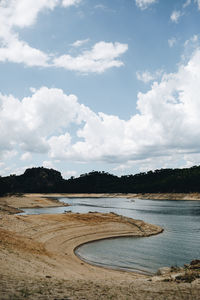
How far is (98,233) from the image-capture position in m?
47.3

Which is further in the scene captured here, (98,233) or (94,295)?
(98,233)

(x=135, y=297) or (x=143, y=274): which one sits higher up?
(x=135, y=297)

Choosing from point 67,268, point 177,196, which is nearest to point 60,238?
point 67,268

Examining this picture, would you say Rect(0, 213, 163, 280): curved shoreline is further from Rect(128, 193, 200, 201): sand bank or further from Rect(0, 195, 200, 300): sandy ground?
Rect(128, 193, 200, 201): sand bank

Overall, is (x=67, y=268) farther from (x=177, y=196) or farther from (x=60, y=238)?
Result: (x=177, y=196)

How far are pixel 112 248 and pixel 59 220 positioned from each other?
55.2ft

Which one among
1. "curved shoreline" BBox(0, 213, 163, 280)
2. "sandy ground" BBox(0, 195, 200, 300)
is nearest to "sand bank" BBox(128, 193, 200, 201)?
"curved shoreline" BBox(0, 213, 163, 280)

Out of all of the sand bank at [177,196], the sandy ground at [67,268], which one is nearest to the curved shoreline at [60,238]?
the sandy ground at [67,268]

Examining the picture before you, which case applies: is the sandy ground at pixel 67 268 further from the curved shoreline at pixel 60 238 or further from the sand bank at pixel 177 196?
the sand bank at pixel 177 196

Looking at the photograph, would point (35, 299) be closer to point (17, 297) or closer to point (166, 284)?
point (17, 297)

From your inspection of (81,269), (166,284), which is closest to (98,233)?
(81,269)

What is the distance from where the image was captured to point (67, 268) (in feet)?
83.1

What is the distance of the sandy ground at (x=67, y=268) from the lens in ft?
47.4

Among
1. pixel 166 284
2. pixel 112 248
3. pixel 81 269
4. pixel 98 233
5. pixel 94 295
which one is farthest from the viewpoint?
pixel 98 233
